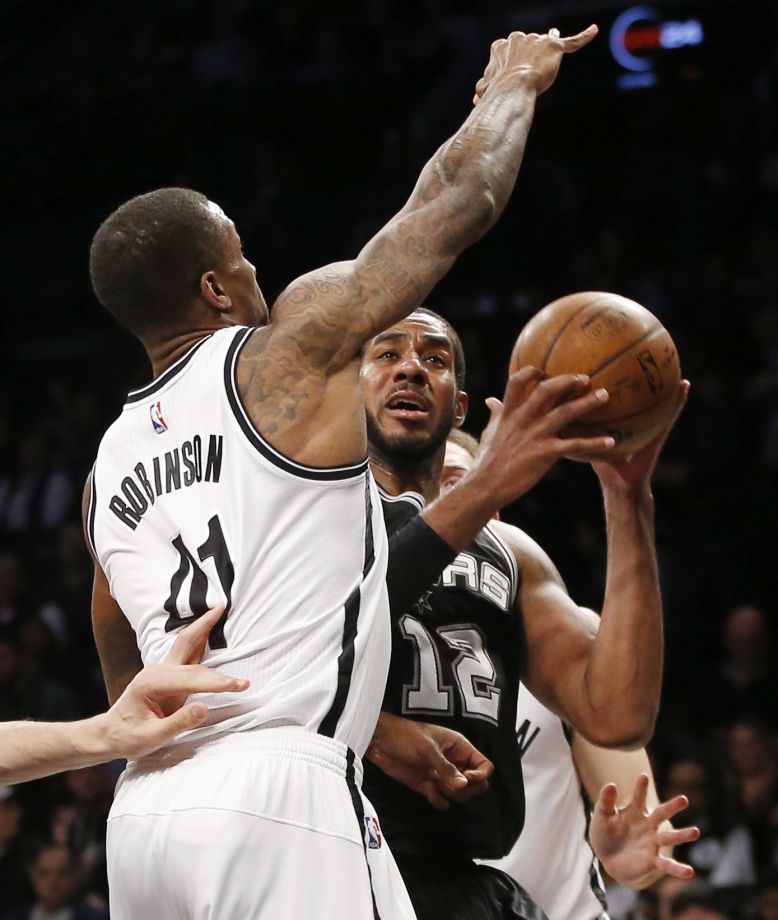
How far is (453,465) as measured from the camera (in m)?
5.02

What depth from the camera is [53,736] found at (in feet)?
9.70

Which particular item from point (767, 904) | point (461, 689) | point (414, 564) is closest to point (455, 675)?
point (461, 689)

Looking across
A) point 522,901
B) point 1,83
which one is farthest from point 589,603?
point 1,83

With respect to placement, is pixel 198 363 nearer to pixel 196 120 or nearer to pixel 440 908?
pixel 440 908

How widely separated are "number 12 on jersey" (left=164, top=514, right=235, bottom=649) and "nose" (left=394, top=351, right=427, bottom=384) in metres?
1.40

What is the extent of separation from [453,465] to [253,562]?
6.88 feet

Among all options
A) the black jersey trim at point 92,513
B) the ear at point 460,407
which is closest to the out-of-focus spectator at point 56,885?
the ear at point 460,407

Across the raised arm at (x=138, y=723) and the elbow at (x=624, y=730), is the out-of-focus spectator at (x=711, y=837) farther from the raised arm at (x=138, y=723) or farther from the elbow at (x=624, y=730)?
the raised arm at (x=138, y=723)

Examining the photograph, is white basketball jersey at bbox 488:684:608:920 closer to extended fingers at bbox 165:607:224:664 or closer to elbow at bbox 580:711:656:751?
elbow at bbox 580:711:656:751

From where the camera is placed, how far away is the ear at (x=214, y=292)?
3.34 m

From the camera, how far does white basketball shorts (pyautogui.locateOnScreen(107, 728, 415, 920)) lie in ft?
9.12

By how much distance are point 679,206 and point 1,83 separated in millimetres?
7171

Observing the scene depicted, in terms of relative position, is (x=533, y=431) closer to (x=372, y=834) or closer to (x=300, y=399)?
(x=300, y=399)

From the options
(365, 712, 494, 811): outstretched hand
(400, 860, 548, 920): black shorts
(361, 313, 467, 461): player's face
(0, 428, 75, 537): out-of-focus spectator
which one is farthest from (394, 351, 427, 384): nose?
(0, 428, 75, 537): out-of-focus spectator
